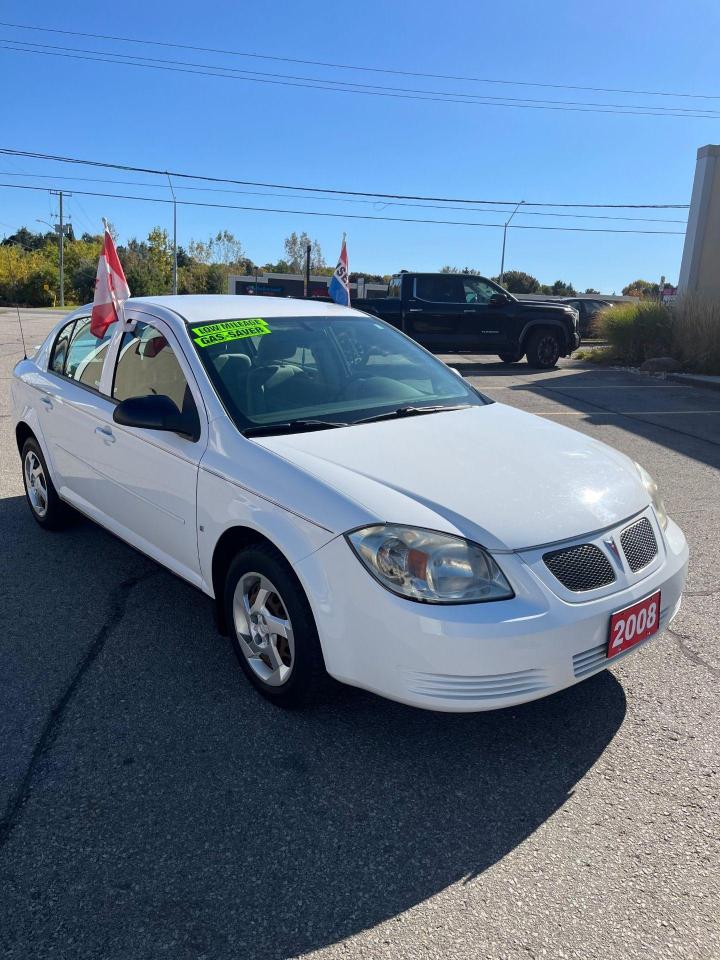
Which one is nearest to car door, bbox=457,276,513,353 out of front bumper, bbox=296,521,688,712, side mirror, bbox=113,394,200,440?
side mirror, bbox=113,394,200,440

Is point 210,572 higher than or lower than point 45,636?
higher

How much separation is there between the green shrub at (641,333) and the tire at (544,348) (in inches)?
67.4

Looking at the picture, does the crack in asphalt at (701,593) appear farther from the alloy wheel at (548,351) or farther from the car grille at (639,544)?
the alloy wheel at (548,351)

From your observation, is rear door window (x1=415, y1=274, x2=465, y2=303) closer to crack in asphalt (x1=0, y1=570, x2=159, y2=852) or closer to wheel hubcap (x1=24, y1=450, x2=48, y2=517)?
wheel hubcap (x1=24, y1=450, x2=48, y2=517)

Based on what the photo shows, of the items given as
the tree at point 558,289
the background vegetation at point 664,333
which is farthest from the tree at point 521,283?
the background vegetation at point 664,333

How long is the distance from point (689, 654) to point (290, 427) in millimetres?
2185

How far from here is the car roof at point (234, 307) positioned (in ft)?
13.1

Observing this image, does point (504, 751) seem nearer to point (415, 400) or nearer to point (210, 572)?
point (210, 572)

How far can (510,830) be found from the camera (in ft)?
8.03

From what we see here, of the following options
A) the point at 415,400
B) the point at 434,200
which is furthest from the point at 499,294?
the point at 434,200

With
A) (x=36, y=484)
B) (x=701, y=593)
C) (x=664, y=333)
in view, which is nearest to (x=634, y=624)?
(x=701, y=593)

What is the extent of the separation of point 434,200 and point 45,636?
3773 centimetres

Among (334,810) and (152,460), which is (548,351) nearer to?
(152,460)

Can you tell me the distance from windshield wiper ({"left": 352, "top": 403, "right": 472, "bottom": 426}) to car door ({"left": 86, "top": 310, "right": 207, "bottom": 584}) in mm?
780
